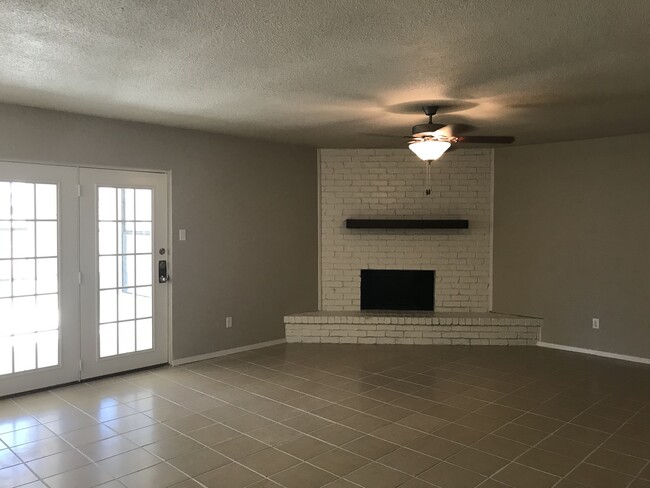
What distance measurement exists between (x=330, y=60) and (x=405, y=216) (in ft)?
13.0

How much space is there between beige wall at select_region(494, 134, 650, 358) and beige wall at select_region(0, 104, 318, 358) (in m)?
2.54

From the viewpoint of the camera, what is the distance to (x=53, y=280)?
187 inches

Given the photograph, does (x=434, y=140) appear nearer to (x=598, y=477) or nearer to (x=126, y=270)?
(x=598, y=477)

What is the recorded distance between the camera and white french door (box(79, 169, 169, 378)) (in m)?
4.97

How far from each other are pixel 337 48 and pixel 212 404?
2913mm

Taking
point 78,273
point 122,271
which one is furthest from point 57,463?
point 122,271

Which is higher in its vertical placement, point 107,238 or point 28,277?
point 107,238

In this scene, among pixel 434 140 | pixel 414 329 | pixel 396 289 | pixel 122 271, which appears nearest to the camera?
pixel 434 140

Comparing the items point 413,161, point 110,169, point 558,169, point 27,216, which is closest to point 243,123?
point 110,169

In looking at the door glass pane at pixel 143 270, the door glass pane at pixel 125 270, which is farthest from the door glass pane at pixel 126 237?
the door glass pane at pixel 143 270

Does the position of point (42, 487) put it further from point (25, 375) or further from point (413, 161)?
point (413, 161)

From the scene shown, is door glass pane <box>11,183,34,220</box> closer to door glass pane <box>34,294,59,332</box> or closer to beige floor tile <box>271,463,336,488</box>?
door glass pane <box>34,294,59,332</box>

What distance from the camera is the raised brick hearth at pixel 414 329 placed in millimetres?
6586

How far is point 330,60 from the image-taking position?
130 inches
